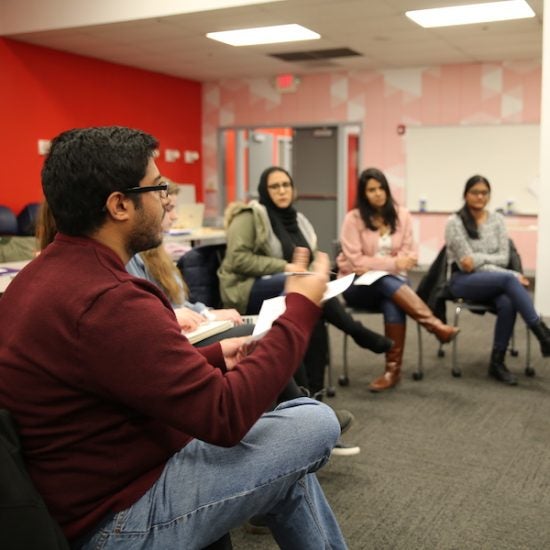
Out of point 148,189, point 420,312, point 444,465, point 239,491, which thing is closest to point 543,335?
point 420,312

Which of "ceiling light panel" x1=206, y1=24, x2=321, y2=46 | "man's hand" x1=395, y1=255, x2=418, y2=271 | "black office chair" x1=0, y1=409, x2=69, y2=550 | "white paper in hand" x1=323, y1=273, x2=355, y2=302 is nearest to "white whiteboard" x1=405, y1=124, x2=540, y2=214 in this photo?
"ceiling light panel" x1=206, y1=24, x2=321, y2=46

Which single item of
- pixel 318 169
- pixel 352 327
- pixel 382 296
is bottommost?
pixel 352 327

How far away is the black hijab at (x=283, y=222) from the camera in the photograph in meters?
3.66

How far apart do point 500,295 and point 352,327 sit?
0.99m

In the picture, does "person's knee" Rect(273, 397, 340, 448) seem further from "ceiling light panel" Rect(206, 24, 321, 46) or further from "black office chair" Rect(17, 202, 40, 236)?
"black office chair" Rect(17, 202, 40, 236)

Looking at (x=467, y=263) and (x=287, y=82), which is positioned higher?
(x=287, y=82)

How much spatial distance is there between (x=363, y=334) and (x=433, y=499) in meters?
1.19

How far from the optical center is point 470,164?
7.87 m

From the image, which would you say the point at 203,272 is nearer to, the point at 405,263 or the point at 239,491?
the point at 405,263

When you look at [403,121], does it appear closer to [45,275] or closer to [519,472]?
[519,472]

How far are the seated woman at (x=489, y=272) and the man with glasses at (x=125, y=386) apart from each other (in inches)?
106

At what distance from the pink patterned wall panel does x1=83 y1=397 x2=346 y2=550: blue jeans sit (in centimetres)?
646

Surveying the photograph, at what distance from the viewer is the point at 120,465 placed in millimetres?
1182

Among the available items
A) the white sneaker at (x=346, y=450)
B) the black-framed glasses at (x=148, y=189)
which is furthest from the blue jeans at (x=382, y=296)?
the black-framed glasses at (x=148, y=189)
